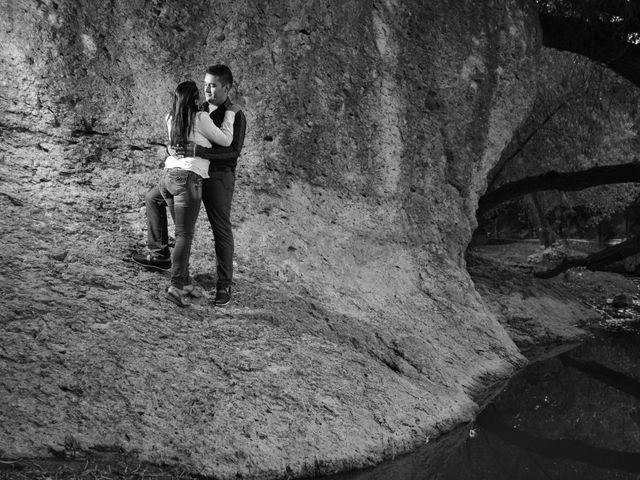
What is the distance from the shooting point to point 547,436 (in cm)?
584

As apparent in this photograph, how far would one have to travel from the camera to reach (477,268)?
11695 mm

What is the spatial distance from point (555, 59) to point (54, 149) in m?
11.7

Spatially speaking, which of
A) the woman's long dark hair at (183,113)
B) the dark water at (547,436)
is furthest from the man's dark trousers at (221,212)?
the dark water at (547,436)

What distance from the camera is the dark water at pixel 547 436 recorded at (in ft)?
16.6

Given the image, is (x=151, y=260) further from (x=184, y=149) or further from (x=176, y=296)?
(x=184, y=149)

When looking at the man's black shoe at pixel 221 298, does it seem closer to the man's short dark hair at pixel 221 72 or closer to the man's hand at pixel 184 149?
the man's hand at pixel 184 149

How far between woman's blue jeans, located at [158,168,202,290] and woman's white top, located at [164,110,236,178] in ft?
0.16

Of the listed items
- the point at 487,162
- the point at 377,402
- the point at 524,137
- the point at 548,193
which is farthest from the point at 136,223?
the point at 548,193

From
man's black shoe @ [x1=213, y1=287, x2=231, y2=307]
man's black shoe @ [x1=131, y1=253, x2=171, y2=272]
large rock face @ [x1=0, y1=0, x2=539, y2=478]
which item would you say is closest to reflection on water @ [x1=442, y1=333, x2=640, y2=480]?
large rock face @ [x1=0, y1=0, x2=539, y2=478]

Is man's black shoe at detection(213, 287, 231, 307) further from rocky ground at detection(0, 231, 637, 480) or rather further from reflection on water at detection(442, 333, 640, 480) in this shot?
reflection on water at detection(442, 333, 640, 480)

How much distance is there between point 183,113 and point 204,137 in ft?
0.83

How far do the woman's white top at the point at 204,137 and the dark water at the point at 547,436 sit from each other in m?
2.63

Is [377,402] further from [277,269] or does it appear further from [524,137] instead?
[524,137]

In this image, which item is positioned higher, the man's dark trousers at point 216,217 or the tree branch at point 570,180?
the tree branch at point 570,180
